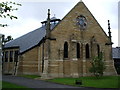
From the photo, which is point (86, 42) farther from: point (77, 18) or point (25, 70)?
point (25, 70)

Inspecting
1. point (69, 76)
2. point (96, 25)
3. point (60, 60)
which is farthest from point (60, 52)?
point (96, 25)

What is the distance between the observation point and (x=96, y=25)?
3991 cm

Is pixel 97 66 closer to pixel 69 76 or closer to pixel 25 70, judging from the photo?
pixel 69 76

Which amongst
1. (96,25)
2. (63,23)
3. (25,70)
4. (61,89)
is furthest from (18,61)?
(61,89)

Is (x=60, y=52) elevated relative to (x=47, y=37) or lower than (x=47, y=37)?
lower

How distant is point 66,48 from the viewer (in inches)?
1412

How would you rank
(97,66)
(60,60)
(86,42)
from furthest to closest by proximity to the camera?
(86,42)
(60,60)
(97,66)

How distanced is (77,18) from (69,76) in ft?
34.7

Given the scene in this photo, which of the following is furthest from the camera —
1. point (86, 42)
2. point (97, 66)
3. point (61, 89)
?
point (86, 42)

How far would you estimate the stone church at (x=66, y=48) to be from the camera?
112 feet

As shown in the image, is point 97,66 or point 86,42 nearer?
point 97,66

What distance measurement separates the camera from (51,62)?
111ft

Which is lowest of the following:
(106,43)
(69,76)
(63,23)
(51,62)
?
(69,76)

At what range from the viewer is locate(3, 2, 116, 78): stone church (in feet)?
112
